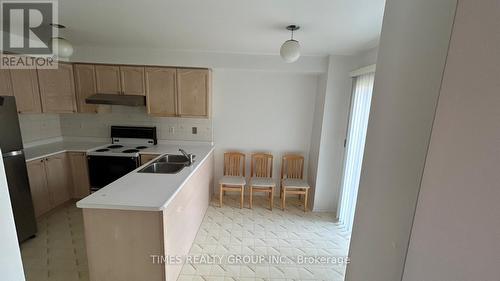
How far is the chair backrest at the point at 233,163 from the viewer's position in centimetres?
362

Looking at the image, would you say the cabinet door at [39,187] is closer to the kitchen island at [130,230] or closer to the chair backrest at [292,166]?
the kitchen island at [130,230]

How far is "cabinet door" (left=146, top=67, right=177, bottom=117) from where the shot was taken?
3.24 m

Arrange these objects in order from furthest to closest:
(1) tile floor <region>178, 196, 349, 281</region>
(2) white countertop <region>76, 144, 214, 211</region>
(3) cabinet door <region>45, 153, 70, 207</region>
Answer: (3) cabinet door <region>45, 153, 70, 207</region>
(1) tile floor <region>178, 196, 349, 281</region>
(2) white countertop <region>76, 144, 214, 211</region>

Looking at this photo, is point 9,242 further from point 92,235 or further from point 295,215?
point 295,215

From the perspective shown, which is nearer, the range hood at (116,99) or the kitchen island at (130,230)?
the kitchen island at (130,230)

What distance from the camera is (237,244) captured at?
2.56 meters

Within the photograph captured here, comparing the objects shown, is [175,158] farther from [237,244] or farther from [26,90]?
[26,90]

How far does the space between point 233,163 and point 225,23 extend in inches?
87.8

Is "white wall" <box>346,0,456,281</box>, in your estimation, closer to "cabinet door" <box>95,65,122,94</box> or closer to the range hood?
the range hood

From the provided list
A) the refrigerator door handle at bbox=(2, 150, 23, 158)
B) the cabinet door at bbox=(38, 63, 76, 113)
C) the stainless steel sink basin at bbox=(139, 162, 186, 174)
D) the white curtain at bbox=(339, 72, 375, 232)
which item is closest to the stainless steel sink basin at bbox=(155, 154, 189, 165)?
the stainless steel sink basin at bbox=(139, 162, 186, 174)

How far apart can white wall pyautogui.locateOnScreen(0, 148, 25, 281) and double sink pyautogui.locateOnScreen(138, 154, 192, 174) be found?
5.47ft

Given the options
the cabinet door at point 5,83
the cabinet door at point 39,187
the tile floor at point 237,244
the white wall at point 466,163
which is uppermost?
the cabinet door at point 5,83

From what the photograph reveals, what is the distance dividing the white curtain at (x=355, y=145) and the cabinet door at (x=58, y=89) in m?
4.16

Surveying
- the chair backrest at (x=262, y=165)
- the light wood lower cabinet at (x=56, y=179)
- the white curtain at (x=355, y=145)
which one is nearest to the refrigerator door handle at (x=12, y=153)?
the light wood lower cabinet at (x=56, y=179)
